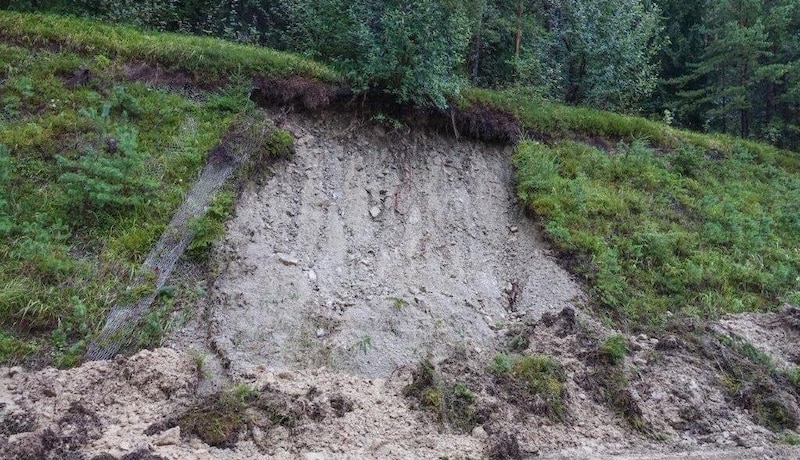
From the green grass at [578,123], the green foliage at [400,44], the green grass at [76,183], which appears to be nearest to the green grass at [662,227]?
the green grass at [578,123]

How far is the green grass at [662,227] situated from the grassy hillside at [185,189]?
0.03m

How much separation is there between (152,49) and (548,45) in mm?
8016

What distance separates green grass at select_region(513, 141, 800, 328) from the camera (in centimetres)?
809

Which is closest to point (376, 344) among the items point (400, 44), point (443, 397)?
point (443, 397)

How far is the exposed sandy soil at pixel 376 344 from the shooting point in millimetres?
4980

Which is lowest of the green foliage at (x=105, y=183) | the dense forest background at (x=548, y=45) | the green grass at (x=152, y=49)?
the green foliage at (x=105, y=183)

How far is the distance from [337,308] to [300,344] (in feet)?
2.34

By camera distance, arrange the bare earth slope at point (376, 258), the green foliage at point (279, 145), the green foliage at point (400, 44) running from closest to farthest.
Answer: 1. the bare earth slope at point (376, 258)
2. the green foliage at point (279, 145)
3. the green foliage at point (400, 44)

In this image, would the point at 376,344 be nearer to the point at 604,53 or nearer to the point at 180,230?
the point at 180,230

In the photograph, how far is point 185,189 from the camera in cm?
744

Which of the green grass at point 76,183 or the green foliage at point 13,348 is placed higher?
the green grass at point 76,183

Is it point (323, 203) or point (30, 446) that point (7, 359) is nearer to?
point (30, 446)

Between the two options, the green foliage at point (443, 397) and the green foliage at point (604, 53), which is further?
the green foliage at point (604, 53)

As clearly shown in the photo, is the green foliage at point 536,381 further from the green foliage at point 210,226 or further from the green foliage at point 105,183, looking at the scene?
the green foliage at point 105,183
